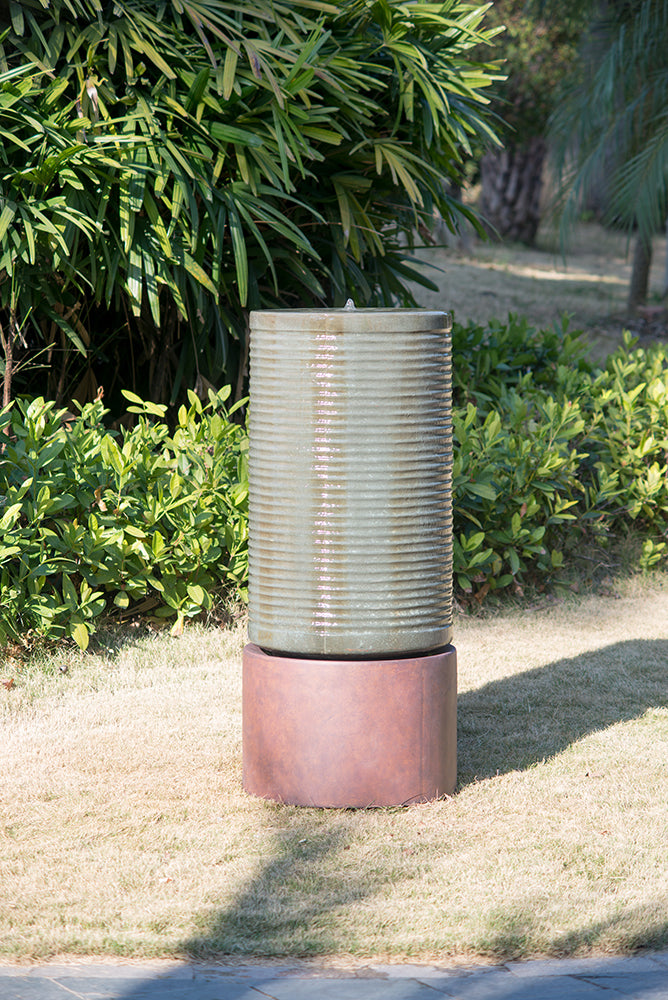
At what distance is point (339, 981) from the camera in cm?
241

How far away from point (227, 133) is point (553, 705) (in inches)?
105

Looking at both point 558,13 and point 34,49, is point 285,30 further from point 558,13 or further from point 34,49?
point 558,13

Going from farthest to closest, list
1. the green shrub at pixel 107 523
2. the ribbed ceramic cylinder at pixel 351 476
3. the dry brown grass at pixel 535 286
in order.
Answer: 1. the dry brown grass at pixel 535 286
2. the green shrub at pixel 107 523
3. the ribbed ceramic cylinder at pixel 351 476

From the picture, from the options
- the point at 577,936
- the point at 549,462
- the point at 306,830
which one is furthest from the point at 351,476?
the point at 549,462

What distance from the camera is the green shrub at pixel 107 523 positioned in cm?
433

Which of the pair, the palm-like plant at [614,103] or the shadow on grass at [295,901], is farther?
the palm-like plant at [614,103]

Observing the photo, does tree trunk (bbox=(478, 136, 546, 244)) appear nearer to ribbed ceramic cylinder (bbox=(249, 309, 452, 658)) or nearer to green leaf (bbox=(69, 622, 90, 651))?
green leaf (bbox=(69, 622, 90, 651))

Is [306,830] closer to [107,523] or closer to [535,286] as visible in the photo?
[107,523]

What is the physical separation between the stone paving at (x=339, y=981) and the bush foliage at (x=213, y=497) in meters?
1.98

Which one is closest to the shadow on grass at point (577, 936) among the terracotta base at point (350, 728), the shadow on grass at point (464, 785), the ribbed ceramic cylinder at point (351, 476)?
the shadow on grass at point (464, 785)

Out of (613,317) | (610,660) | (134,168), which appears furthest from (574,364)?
(613,317)

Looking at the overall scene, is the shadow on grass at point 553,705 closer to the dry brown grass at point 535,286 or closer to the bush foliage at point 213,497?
the bush foliage at point 213,497

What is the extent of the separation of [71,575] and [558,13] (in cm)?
1034

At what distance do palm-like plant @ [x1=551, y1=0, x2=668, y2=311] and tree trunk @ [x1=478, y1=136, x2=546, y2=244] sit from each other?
34.8ft
